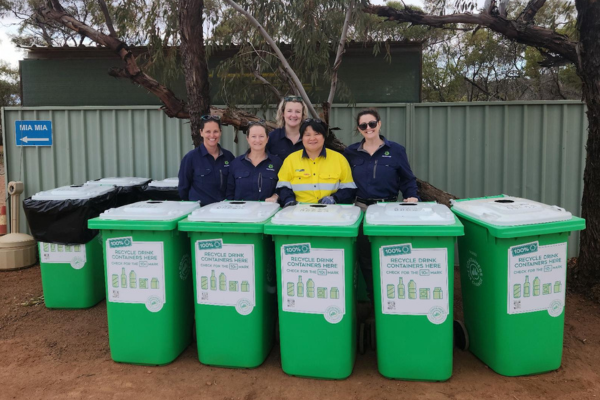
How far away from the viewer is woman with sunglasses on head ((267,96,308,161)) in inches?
146

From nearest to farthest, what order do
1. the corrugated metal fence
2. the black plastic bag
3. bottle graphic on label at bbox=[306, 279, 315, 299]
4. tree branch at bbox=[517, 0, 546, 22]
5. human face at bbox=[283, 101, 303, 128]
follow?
1. bottle graphic on label at bbox=[306, 279, 315, 299]
2. human face at bbox=[283, 101, 303, 128]
3. the black plastic bag
4. tree branch at bbox=[517, 0, 546, 22]
5. the corrugated metal fence

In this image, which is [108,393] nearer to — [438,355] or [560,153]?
[438,355]

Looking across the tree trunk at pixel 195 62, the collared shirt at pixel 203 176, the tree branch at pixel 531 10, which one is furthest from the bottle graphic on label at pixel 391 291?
the tree branch at pixel 531 10

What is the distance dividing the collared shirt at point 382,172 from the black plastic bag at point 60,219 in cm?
252

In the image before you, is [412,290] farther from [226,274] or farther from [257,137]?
[257,137]

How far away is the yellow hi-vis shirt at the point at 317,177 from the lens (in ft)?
11.1

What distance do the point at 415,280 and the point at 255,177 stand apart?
1551 millimetres

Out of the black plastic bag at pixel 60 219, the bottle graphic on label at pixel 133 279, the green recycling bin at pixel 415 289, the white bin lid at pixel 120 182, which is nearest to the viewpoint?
the green recycling bin at pixel 415 289

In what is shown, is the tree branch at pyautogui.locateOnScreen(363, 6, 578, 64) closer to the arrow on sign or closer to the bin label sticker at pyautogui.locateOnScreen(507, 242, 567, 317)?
the bin label sticker at pyautogui.locateOnScreen(507, 242, 567, 317)

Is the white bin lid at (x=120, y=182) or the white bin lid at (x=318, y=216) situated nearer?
the white bin lid at (x=318, y=216)

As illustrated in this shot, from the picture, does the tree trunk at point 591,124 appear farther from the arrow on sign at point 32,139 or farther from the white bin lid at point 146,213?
the arrow on sign at point 32,139

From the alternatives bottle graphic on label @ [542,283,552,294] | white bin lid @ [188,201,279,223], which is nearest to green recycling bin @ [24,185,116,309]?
white bin lid @ [188,201,279,223]

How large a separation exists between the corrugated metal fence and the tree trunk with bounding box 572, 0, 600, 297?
1193 millimetres

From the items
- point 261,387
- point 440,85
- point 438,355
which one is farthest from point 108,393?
point 440,85
